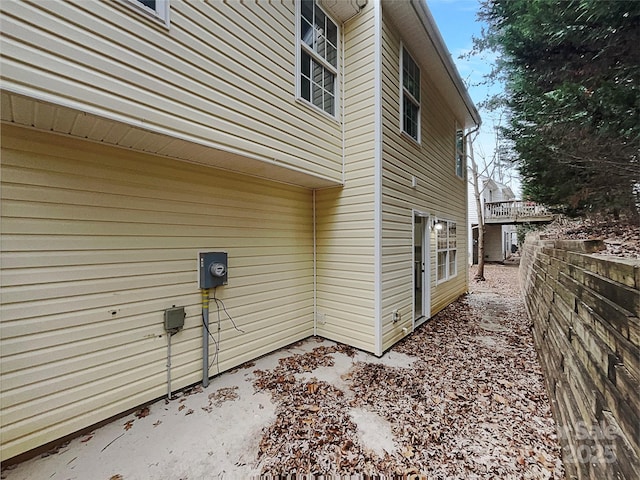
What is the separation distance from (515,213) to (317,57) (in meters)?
17.0

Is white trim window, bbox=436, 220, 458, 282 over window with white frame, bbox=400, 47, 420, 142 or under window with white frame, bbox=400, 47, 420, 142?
under

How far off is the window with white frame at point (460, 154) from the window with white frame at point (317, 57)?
5.64 meters

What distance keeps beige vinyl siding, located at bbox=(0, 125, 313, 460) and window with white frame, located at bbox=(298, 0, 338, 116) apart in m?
1.77

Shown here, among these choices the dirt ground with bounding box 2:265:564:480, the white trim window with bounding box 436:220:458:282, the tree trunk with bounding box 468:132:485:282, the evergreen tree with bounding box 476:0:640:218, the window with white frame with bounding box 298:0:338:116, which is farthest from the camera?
the tree trunk with bounding box 468:132:485:282

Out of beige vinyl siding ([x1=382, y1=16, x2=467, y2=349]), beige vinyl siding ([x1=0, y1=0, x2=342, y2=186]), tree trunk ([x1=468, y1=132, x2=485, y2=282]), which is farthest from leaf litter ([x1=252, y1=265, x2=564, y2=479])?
tree trunk ([x1=468, y1=132, x2=485, y2=282])

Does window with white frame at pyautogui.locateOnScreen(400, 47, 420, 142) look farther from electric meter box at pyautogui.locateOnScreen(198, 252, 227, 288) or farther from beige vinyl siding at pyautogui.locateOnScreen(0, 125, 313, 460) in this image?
electric meter box at pyautogui.locateOnScreen(198, 252, 227, 288)

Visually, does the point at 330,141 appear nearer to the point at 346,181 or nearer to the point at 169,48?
the point at 346,181

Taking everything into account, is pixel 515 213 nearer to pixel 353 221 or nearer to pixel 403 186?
pixel 403 186

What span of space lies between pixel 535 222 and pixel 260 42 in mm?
19055

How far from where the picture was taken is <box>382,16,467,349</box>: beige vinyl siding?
4.22 meters

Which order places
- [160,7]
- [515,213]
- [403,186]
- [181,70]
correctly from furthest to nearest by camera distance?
1. [515,213]
2. [403,186]
3. [181,70]
4. [160,7]

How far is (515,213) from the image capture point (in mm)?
16016

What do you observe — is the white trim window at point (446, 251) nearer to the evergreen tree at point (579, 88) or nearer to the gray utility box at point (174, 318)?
the evergreen tree at point (579, 88)

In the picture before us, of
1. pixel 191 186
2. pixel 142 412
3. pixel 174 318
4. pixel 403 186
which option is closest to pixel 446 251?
pixel 403 186
